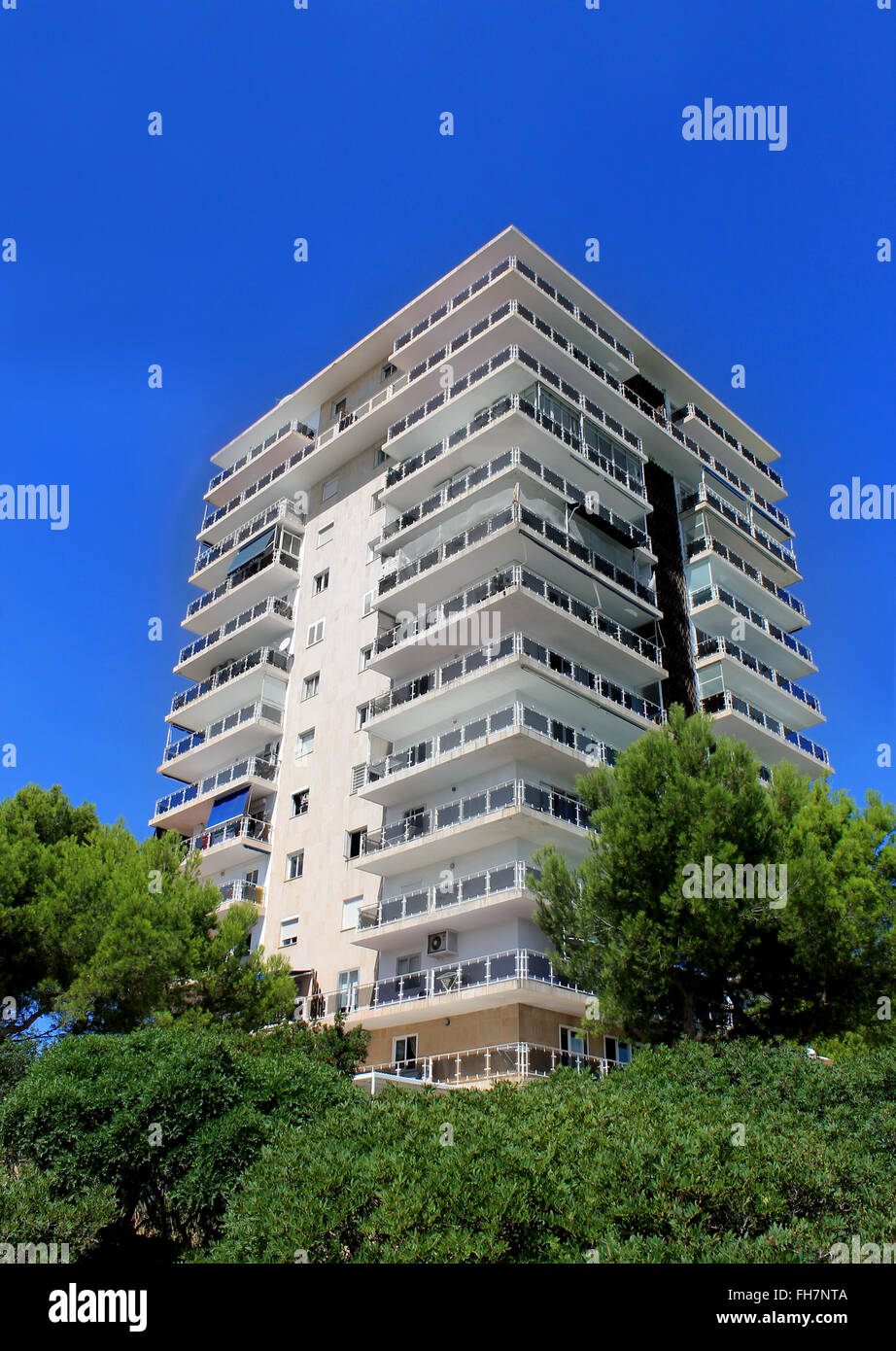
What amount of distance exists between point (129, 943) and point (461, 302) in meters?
25.7

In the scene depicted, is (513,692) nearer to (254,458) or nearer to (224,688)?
(224,688)

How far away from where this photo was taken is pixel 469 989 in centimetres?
2391

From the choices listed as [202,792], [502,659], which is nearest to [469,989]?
[502,659]

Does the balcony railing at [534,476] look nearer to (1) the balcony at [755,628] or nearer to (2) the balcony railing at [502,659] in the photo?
(1) the balcony at [755,628]

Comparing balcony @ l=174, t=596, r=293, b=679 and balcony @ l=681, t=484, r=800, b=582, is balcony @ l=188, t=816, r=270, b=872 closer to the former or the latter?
balcony @ l=174, t=596, r=293, b=679

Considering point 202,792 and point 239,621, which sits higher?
point 239,621

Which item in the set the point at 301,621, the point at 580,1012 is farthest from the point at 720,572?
the point at 580,1012

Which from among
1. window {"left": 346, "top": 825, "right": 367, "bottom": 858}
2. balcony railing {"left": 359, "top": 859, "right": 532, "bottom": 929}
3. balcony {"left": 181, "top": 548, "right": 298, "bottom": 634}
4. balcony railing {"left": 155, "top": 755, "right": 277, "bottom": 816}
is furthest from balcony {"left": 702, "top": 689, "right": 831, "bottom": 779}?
balcony {"left": 181, "top": 548, "right": 298, "bottom": 634}

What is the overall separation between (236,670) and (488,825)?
1720 cm

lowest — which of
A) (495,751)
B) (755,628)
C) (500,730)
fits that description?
(495,751)

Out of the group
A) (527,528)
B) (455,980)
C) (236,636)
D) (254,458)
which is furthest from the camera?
(254,458)

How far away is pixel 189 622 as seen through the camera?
43.2m

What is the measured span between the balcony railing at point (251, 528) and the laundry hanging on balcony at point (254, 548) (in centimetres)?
50

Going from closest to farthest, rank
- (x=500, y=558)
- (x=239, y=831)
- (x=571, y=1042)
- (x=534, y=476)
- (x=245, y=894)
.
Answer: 1. (x=571, y=1042)
2. (x=500, y=558)
3. (x=534, y=476)
4. (x=245, y=894)
5. (x=239, y=831)
